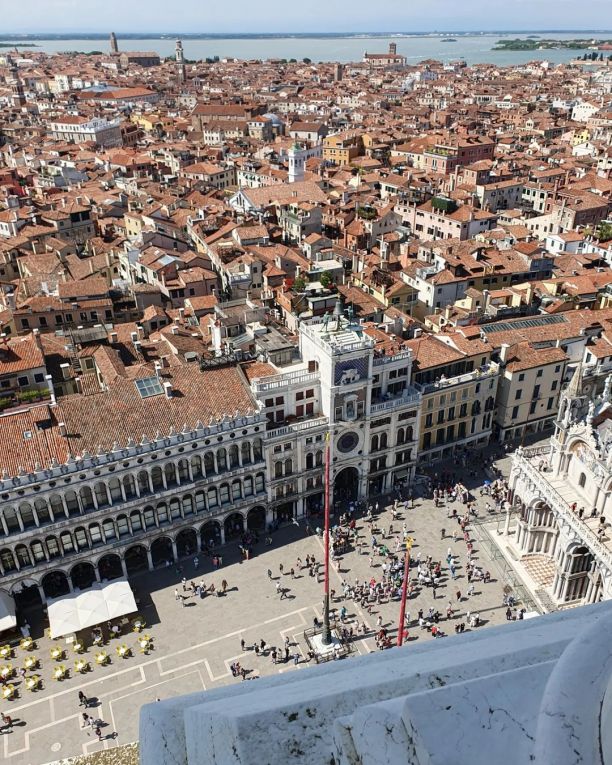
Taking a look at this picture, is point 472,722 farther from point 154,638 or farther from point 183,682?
point 154,638

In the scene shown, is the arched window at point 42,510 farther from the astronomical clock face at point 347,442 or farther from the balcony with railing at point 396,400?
the balcony with railing at point 396,400

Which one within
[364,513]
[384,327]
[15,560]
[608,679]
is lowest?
[364,513]

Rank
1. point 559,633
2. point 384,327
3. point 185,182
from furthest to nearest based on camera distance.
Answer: point 185,182
point 384,327
point 559,633

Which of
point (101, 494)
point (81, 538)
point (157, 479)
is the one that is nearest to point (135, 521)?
point (157, 479)

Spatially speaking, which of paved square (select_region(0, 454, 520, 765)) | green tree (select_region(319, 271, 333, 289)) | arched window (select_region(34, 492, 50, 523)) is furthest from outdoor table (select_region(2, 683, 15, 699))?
green tree (select_region(319, 271, 333, 289))

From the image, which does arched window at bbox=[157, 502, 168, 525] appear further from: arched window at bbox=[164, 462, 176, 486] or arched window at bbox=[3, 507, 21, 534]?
arched window at bbox=[3, 507, 21, 534]

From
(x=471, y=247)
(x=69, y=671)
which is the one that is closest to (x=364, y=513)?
(x=69, y=671)

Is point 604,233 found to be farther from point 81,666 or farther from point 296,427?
point 81,666
